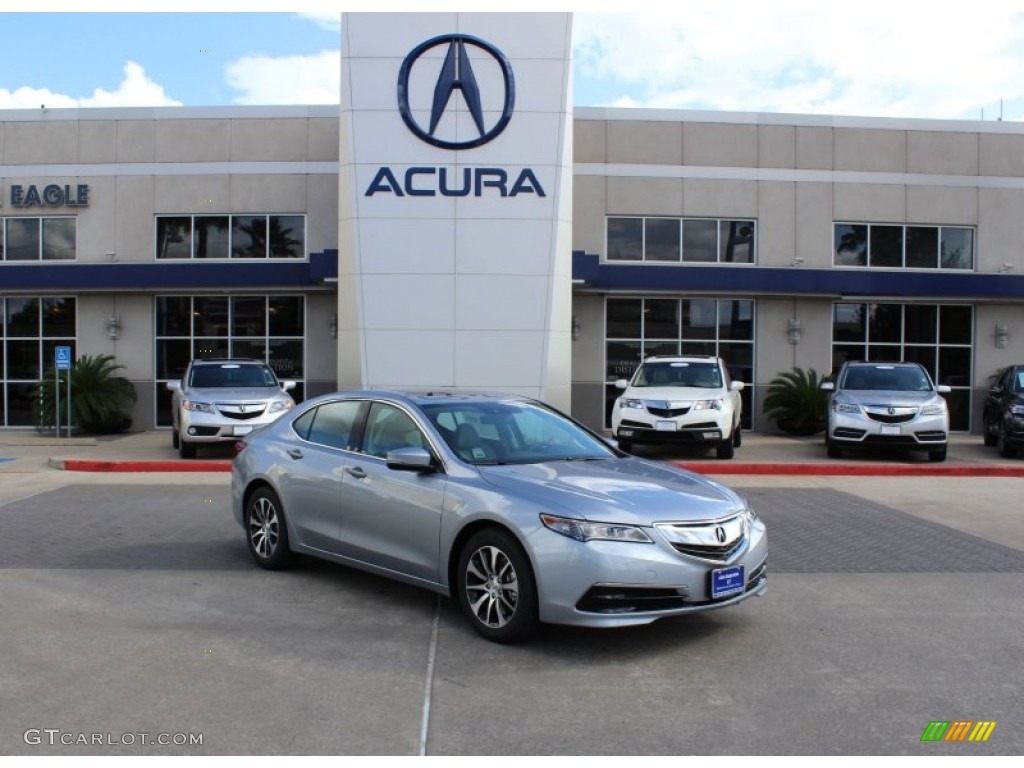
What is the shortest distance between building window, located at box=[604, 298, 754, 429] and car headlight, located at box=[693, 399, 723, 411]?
663cm

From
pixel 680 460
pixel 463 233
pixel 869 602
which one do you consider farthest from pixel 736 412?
pixel 869 602

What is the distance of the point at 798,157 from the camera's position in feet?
76.3

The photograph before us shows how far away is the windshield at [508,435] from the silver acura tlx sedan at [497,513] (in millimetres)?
15

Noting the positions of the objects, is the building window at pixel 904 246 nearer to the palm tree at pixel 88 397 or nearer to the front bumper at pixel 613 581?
the palm tree at pixel 88 397

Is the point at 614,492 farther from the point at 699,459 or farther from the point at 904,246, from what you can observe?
the point at 904,246

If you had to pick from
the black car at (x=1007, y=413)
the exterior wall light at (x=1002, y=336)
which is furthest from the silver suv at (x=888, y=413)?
the exterior wall light at (x=1002, y=336)

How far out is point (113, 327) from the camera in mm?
22891

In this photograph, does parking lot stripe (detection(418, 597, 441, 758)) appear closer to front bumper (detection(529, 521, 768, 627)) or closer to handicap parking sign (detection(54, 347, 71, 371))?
front bumper (detection(529, 521, 768, 627))

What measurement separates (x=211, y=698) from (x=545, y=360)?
50.4 ft

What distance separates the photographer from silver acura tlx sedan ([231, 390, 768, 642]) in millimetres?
5578

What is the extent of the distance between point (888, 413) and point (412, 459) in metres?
12.3

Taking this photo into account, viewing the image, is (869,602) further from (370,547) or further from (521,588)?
(370,547)

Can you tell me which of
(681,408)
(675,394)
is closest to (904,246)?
(675,394)

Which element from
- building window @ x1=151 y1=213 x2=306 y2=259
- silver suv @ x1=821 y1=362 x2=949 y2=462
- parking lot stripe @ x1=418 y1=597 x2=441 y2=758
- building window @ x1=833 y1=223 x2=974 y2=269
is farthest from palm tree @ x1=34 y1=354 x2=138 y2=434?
building window @ x1=833 y1=223 x2=974 y2=269
